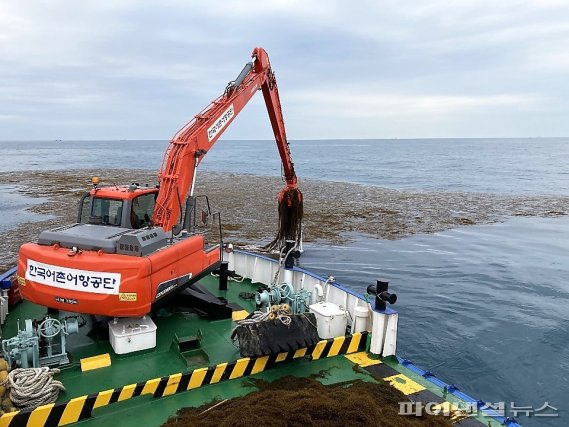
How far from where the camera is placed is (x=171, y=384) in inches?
242

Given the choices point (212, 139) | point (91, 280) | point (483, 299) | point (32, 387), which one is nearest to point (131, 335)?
point (91, 280)

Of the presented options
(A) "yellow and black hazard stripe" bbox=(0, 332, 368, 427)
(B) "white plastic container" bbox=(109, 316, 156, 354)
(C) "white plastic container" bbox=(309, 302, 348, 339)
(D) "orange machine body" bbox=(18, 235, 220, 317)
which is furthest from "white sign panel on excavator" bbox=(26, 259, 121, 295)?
(C) "white plastic container" bbox=(309, 302, 348, 339)

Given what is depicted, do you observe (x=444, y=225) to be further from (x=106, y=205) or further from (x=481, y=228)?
(x=106, y=205)

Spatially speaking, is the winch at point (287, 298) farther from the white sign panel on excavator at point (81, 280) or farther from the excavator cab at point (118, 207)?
the white sign panel on excavator at point (81, 280)

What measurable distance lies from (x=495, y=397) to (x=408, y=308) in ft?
14.3

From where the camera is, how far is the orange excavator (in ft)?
21.5

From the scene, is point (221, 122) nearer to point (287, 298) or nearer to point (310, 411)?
point (287, 298)

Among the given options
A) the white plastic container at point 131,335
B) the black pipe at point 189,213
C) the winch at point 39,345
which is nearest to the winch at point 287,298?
the black pipe at point 189,213

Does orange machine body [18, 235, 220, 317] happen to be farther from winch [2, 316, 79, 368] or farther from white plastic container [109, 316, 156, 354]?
white plastic container [109, 316, 156, 354]

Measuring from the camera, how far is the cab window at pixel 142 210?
805 centimetres

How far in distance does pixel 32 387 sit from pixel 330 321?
462 cm

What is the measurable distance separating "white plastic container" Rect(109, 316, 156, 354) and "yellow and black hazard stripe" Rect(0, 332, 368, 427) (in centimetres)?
116

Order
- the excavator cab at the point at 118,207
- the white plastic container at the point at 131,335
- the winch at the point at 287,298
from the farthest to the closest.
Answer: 1. the winch at the point at 287,298
2. the excavator cab at the point at 118,207
3. the white plastic container at the point at 131,335

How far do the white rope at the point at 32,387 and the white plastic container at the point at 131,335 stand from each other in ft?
3.80
